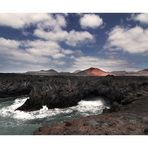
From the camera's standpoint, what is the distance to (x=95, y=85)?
2197cm

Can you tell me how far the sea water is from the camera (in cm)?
1375

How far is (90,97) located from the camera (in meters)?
21.4

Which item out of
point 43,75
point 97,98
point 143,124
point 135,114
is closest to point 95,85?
point 97,98

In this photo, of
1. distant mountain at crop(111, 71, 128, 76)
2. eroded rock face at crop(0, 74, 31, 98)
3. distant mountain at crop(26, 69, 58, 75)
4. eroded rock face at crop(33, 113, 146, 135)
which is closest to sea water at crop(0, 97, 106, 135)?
eroded rock face at crop(33, 113, 146, 135)

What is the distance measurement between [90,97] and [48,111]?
4053 mm

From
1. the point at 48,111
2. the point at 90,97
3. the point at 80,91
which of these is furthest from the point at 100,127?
the point at 90,97

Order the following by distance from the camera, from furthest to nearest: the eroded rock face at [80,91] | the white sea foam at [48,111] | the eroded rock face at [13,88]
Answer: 1. the eroded rock face at [13,88]
2. the eroded rock face at [80,91]
3. the white sea foam at [48,111]

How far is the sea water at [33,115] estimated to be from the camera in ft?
45.1

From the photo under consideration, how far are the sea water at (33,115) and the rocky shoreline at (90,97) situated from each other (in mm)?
616

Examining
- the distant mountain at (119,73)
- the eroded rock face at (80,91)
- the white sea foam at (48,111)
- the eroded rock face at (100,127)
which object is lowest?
the eroded rock face at (100,127)

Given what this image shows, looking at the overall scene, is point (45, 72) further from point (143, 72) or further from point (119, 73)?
point (143, 72)

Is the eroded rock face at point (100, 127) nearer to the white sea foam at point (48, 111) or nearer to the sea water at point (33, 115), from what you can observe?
the sea water at point (33, 115)

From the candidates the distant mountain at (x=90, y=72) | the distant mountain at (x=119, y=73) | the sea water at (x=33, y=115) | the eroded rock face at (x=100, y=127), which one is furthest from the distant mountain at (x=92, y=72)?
the eroded rock face at (x=100, y=127)

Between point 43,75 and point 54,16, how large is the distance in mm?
3911
